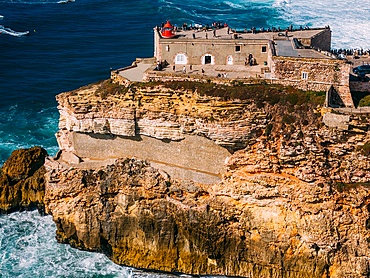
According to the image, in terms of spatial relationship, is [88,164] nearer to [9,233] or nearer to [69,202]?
[69,202]

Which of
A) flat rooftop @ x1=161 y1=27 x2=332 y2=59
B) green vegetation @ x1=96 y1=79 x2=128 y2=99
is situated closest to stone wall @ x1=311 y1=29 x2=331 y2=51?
flat rooftop @ x1=161 y1=27 x2=332 y2=59

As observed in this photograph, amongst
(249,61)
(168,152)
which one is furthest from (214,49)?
(168,152)

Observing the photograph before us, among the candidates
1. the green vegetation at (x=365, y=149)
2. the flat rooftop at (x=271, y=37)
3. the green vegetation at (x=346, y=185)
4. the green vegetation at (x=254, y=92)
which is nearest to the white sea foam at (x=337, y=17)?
the flat rooftop at (x=271, y=37)

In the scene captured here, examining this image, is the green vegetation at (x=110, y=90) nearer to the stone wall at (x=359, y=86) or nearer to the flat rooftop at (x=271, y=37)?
the flat rooftop at (x=271, y=37)

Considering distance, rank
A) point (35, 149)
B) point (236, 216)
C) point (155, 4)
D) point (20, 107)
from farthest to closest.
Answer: point (155, 4)
point (20, 107)
point (35, 149)
point (236, 216)

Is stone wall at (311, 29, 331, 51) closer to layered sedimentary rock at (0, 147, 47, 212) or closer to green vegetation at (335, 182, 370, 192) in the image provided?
green vegetation at (335, 182, 370, 192)

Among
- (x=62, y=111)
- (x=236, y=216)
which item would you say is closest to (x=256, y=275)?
(x=236, y=216)
